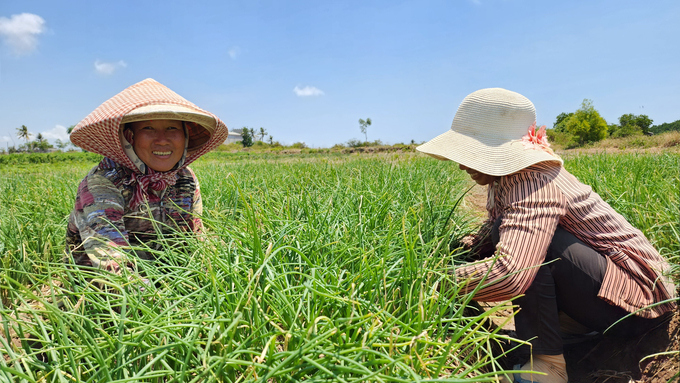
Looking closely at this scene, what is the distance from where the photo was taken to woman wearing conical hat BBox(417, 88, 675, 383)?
136 cm

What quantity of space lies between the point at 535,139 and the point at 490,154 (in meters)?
0.22

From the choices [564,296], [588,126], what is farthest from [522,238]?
[588,126]

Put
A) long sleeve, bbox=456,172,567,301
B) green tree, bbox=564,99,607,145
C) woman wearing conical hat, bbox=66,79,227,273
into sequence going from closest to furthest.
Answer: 1. long sleeve, bbox=456,172,567,301
2. woman wearing conical hat, bbox=66,79,227,273
3. green tree, bbox=564,99,607,145

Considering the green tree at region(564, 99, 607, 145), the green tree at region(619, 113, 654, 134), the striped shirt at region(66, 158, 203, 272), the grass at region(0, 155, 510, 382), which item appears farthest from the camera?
the green tree at region(619, 113, 654, 134)

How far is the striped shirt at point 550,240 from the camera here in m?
1.27

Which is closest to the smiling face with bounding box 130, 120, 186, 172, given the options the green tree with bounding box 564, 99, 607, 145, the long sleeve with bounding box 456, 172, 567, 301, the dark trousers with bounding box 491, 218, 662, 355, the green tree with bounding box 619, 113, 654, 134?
the long sleeve with bounding box 456, 172, 567, 301

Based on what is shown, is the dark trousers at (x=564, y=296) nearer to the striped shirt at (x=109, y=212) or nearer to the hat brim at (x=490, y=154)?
the hat brim at (x=490, y=154)

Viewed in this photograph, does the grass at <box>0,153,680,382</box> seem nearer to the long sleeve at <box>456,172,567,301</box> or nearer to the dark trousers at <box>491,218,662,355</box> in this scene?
the long sleeve at <box>456,172,567,301</box>

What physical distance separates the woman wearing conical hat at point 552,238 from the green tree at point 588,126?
48.5 metres

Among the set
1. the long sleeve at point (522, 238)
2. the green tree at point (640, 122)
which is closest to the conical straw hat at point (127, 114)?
the long sleeve at point (522, 238)

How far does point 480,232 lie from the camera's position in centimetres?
180

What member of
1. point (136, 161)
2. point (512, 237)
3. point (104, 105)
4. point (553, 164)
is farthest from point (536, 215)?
point (104, 105)

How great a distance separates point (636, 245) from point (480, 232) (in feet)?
1.99

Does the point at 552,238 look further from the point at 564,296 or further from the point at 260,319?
the point at 260,319
